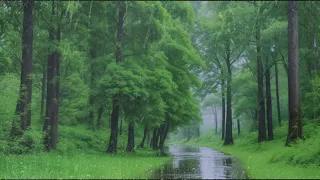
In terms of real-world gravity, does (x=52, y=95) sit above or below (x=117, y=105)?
above

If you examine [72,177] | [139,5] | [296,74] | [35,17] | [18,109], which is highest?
[139,5]

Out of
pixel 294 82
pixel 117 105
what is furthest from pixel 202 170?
pixel 117 105

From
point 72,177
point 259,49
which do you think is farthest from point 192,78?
point 72,177

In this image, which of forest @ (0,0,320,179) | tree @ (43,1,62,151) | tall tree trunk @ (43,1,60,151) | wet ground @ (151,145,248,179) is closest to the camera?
wet ground @ (151,145,248,179)

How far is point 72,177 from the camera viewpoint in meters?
11.4

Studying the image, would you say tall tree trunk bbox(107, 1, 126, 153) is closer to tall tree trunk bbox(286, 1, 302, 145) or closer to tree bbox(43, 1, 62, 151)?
tree bbox(43, 1, 62, 151)

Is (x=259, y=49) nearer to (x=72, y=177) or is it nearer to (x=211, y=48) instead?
(x=211, y=48)

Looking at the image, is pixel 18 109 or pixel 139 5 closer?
pixel 18 109

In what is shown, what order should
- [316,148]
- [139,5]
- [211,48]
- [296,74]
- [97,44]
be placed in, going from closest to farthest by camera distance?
[316,148]
[296,74]
[139,5]
[97,44]
[211,48]

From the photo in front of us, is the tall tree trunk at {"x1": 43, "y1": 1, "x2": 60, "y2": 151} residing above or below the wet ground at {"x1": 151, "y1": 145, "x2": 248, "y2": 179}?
above

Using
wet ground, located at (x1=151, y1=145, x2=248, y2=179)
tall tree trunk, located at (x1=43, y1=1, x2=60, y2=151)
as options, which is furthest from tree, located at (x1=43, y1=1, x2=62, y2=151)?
wet ground, located at (x1=151, y1=145, x2=248, y2=179)

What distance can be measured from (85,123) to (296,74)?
19.3 m

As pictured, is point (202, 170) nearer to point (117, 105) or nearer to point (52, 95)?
point (117, 105)

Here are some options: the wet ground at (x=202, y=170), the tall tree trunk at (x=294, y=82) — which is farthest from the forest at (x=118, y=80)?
the wet ground at (x=202, y=170)
